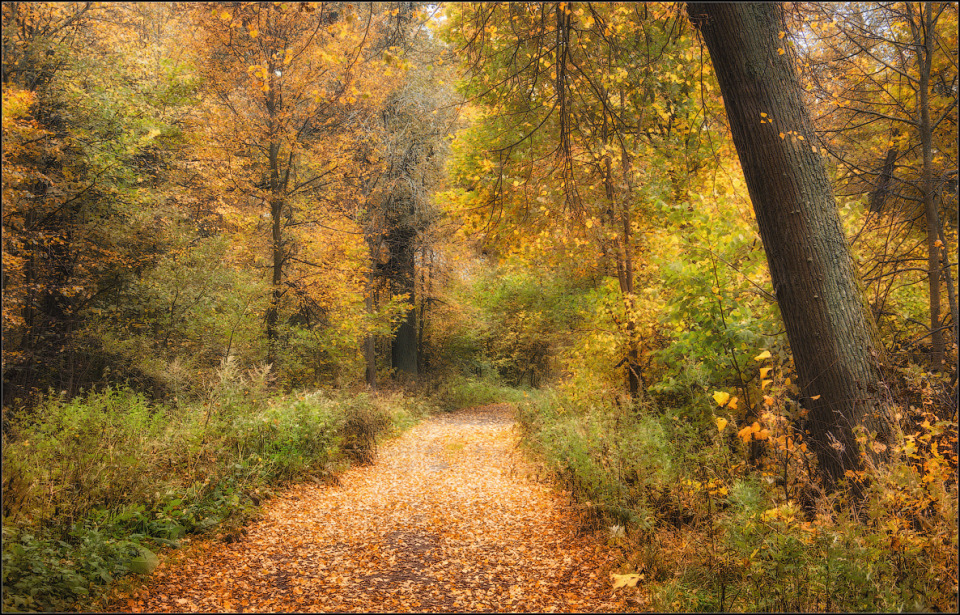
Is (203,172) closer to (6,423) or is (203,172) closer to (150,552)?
(6,423)

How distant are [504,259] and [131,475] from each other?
6383mm

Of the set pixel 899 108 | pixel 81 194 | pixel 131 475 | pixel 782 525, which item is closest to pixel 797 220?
pixel 782 525

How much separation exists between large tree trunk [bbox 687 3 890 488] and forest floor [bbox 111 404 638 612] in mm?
2246

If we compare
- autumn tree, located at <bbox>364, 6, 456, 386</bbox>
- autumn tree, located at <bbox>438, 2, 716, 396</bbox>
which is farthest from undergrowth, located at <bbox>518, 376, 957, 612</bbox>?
autumn tree, located at <bbox>364, 6, 456, 386</bbox>

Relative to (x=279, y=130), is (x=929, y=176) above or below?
below

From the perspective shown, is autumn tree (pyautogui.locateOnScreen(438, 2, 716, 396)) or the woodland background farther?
autumn tree (pyautogui.locateOnScreen(438, 2, 716, 396))

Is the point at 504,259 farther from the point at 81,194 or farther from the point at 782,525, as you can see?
the point at 782,525

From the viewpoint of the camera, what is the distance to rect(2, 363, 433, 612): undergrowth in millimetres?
3678

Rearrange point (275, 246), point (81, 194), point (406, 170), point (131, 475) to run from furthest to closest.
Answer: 1. point (406, 170)
2. point (275, 246)
3. point (81, 194)
4. point (131, 475)

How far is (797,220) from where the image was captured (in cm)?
413

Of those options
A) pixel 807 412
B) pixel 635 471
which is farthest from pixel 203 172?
pixel 807 412

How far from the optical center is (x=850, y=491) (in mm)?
3768

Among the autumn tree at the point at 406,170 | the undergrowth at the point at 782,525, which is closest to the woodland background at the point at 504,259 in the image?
the undergrowth at the point at 782,525

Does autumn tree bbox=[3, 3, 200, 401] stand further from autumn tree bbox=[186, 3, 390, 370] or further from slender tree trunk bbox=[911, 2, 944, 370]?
slender tree trunk bbox=[911, 2, 944, 370]
